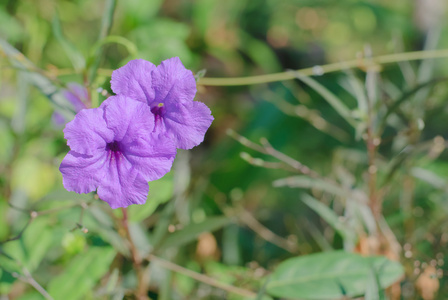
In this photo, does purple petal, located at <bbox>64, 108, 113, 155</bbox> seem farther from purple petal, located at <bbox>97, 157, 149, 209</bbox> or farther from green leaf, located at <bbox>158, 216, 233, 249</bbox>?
green leaf, located at <bbox>158, 216, 233, 249</bbox>

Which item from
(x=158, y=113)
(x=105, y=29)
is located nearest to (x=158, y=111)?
(x=158, y=113)

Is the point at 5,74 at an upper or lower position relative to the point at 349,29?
lower

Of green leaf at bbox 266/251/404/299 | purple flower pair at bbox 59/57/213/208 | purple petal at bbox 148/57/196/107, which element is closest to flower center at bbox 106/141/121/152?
purple flower pair at bbox 59/57/213/208

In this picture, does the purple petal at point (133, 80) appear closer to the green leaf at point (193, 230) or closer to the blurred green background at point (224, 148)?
the blurred green background at point (224, 148)

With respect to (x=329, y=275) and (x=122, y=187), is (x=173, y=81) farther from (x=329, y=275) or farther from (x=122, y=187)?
(x=329, y=275)

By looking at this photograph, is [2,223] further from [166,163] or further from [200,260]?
[166,163]

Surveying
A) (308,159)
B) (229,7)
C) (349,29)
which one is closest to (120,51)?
(229,7)

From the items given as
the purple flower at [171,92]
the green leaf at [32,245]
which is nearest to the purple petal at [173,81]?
the purple flower at [171,92]
